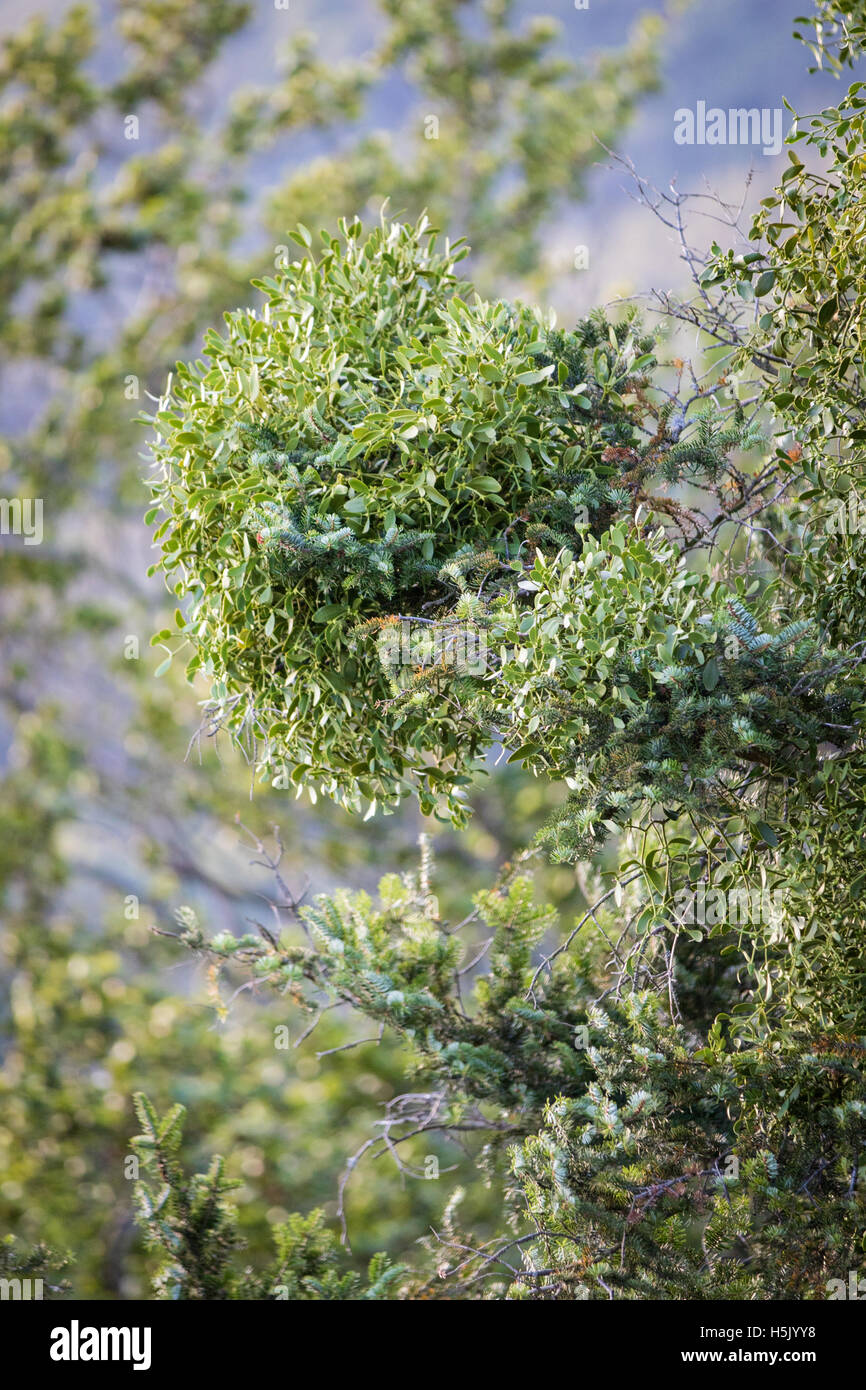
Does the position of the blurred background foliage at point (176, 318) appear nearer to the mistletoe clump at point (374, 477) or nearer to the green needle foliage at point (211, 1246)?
the green needle foliage at point (211, 1246)

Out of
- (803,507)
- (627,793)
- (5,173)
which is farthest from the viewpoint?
(5,173)

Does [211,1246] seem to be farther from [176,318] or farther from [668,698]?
[176,318]

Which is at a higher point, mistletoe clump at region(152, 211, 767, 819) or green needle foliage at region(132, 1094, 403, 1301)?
mistletoe clump at region(152, 211, 767, 819)

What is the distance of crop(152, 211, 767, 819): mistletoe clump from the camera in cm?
146

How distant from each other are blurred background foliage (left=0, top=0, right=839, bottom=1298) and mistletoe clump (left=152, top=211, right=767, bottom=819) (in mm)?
3265

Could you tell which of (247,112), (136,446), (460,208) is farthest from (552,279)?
(136,446)

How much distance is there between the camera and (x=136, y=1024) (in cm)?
461

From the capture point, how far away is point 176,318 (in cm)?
537

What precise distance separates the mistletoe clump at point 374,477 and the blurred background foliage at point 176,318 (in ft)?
10.7

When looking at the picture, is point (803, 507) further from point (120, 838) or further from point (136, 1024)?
point (120, 838)

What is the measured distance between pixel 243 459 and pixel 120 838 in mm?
4273

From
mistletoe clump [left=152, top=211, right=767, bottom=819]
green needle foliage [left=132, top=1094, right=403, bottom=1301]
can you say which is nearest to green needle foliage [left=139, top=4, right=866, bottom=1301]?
mistletoe clump [left=152, top=211, right=767, bottom=819]

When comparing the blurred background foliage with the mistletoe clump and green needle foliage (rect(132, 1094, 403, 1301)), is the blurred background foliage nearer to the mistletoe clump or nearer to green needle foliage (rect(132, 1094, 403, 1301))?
green needle foliage (rect(132, 1094, 403, 1301))

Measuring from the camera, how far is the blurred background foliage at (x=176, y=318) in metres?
5.02
